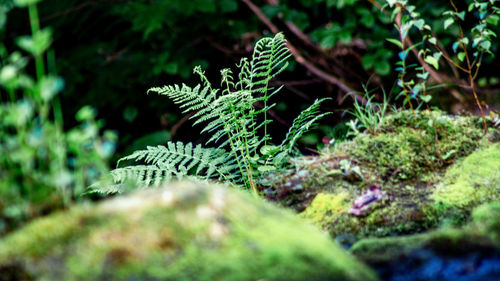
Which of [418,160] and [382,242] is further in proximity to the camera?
[418,160]

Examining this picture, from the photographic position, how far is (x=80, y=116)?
1394mm

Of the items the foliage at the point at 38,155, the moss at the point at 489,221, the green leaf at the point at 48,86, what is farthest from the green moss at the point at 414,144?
the green leaf at the point at 48,86

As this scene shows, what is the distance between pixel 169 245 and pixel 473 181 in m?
2.26

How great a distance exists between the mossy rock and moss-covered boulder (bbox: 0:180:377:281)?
1253 millimetres

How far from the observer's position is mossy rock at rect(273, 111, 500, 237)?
263 cm

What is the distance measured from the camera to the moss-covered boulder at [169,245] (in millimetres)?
1261

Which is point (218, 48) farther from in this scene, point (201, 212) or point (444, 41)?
point (201, 212)

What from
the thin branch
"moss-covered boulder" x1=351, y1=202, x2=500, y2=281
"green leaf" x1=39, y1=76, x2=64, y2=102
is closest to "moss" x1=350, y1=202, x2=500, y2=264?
"moss-covered boulder" x1=351, y1=202, x2=500, y2=281

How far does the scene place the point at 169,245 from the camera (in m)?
1.32

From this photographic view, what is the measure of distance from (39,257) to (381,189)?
2.27 m

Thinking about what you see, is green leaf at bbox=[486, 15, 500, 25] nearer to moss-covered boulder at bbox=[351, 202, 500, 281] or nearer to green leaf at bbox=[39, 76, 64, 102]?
moss-covered boulder at bbox=[351, 202, 500, 281]

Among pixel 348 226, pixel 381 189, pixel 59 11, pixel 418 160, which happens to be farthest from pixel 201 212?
pixel 59 11

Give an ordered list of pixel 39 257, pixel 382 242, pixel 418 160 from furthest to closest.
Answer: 1. pixel 418 160
2. pixel 382 242
3. pixel 39 257

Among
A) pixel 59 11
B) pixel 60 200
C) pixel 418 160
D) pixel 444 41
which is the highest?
pixel 59 11
